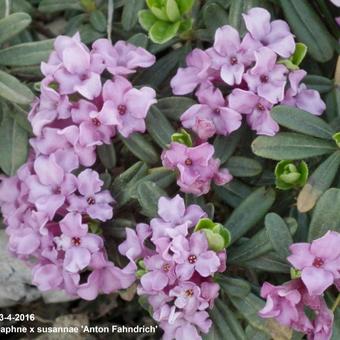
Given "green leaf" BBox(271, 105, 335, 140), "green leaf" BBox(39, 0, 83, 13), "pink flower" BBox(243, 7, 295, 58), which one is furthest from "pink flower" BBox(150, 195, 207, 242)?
"green leaf" BBox(39, 0, 83, 13)

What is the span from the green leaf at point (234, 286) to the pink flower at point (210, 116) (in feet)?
1.21

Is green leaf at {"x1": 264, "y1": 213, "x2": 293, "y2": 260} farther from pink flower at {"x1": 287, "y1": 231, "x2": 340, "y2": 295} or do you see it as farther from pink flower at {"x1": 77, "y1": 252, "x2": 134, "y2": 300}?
pink flower at {"x1": 77, "y1": 252, "x2": 134, "y2": 300}

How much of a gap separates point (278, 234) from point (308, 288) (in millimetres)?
175

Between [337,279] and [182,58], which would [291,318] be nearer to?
[337,279]

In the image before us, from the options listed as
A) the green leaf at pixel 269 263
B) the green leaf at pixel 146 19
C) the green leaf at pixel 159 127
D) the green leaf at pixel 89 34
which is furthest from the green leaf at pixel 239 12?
the green leaf at pixel 269 263

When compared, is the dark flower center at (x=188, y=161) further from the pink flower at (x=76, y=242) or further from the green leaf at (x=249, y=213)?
the pink flower at (x=76, y=242)

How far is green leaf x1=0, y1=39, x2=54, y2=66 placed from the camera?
2.19 m

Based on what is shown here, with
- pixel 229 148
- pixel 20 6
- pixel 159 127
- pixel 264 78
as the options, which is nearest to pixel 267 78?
pixel 264 78

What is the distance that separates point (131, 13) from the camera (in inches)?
88.4

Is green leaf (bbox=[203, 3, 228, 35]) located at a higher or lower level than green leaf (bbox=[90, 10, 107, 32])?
higher

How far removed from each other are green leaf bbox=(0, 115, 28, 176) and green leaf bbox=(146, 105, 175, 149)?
40 cm

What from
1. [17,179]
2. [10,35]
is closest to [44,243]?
[17,179]

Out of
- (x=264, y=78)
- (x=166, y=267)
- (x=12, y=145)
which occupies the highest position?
(x=264, y=78)

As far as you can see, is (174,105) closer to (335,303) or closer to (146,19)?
(146,19)
